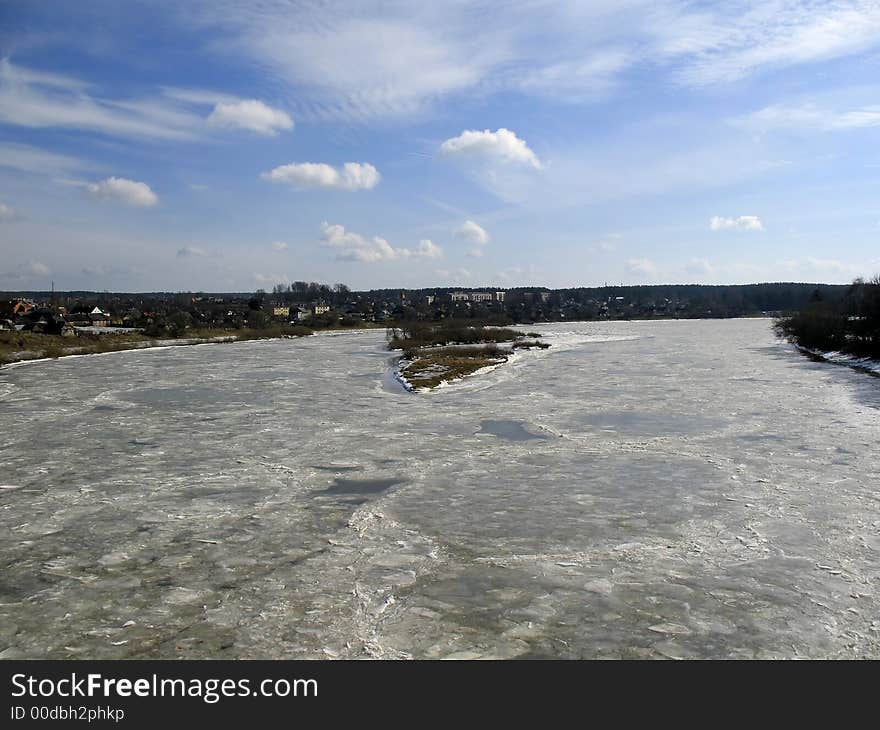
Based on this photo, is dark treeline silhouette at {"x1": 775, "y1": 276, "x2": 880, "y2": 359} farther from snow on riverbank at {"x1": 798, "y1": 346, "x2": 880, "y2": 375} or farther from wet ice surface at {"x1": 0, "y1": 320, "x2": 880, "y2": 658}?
wet ice surface at {"x1": 0, "y1": 320, "x2": 880, "y2": 658}

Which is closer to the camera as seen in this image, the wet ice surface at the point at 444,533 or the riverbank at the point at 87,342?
the wet ice surface at the point at 444,533

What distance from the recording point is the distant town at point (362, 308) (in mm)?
71438

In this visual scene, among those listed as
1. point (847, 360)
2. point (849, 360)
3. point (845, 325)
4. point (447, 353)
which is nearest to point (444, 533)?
point (447, 353)

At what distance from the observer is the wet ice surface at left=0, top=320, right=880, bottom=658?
4.77 meters

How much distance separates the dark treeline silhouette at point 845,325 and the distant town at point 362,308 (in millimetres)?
12053

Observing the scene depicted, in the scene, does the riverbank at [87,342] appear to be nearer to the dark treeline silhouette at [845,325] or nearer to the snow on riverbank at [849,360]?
the snow on riverbank at [849,360]

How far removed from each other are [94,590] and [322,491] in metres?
3.50

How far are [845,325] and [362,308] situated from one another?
316 feet

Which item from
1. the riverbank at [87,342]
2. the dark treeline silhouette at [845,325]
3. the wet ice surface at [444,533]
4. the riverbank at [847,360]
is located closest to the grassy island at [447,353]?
the wet ice surface at [444,533]

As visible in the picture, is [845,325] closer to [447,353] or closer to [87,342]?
[447,353]

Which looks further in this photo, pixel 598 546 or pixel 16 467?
pixel 16 467

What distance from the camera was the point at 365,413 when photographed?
1592 centimetres
